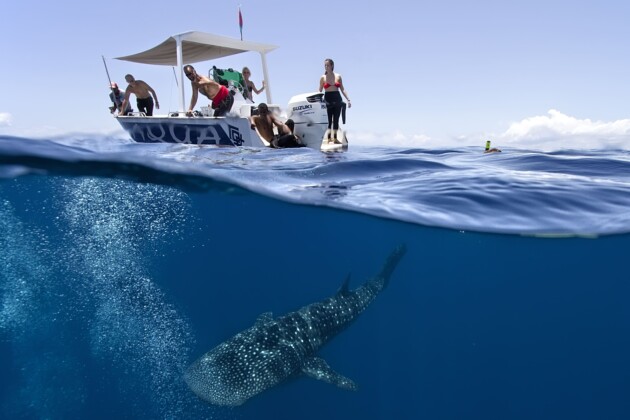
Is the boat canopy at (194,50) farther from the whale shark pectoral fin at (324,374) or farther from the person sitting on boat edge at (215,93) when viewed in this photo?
the whale shark pectoral fin at (324,374)

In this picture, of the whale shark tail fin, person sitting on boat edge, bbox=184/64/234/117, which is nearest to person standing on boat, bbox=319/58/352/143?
person sitting on boat edge, bbox=184/64/234/117

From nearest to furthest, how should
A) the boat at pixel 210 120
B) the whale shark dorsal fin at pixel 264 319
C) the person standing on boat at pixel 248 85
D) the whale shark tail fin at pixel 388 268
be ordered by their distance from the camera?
the whale shark dorsal fin at pixel 264 319 < the whale shark tail fin at pixel 388 268 < the boat at pixel 210 120 < the person standing on boat at pixel 248 85

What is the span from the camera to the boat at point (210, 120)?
12.3 m

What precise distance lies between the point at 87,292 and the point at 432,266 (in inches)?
681

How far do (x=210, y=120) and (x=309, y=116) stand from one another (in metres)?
3.17

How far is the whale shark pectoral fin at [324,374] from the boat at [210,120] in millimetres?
7118

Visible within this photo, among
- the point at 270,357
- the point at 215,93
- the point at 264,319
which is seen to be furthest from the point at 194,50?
the point at 270,357

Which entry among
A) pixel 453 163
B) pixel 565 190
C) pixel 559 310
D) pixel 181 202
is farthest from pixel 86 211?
pixel 559 310

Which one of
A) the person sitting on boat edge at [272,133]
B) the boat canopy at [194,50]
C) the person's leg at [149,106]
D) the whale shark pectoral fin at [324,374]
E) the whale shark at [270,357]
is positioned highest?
the boat canopy at [194,50]

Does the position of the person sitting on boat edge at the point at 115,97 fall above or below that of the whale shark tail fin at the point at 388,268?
above

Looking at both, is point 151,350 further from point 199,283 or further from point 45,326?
point 199,283

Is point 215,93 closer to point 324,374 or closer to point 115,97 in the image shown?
point 115,97

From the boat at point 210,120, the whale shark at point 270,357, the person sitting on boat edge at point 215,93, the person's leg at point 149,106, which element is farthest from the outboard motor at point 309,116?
the person's leg at point 149,106

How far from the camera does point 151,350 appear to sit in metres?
12.5
